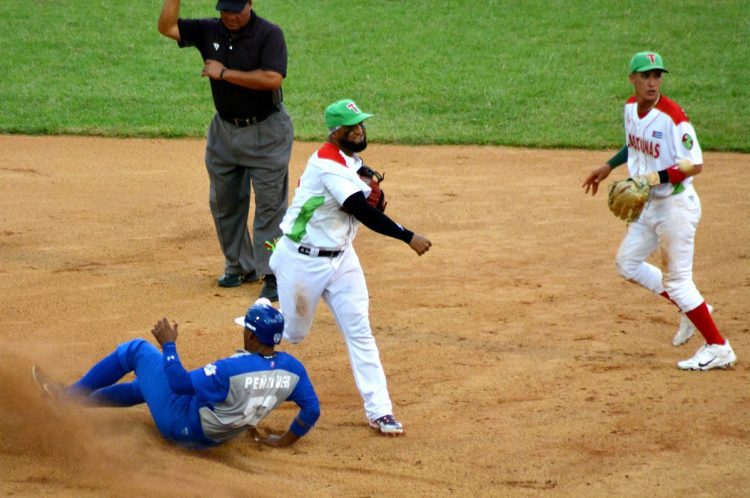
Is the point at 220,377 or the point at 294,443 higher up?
the point at 220,377

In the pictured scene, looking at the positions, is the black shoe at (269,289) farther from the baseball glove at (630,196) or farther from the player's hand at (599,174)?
the baseball glove at (630,196)

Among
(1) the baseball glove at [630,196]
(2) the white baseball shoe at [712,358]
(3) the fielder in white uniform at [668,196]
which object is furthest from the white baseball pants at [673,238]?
(2) the white baseball shoe at [712,358]

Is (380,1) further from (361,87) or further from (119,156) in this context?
(119,156)

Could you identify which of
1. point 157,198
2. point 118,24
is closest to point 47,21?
point 118,24

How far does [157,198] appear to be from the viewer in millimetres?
12438

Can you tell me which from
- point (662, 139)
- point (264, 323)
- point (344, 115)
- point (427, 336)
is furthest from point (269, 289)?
point (662, 139)

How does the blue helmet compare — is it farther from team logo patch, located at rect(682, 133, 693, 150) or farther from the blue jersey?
team logo patch, located at rect(682, 133, 693, 150)

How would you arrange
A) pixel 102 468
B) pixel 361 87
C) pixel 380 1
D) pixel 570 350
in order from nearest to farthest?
pixel 102 468 → pixel 570 350 → pixel 361 87 → pixel 380 1

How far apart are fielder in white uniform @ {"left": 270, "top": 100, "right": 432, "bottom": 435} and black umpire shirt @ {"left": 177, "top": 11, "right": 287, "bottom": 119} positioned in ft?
8.08

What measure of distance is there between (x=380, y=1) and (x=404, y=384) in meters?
15.7

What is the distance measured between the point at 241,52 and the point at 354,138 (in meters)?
2.65

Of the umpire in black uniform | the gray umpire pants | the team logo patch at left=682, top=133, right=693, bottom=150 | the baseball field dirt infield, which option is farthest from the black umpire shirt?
the team logo patch at left=682, top=133, right=693, bottom=150

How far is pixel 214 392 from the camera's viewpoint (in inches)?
245

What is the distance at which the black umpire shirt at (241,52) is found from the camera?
30.3 ft
